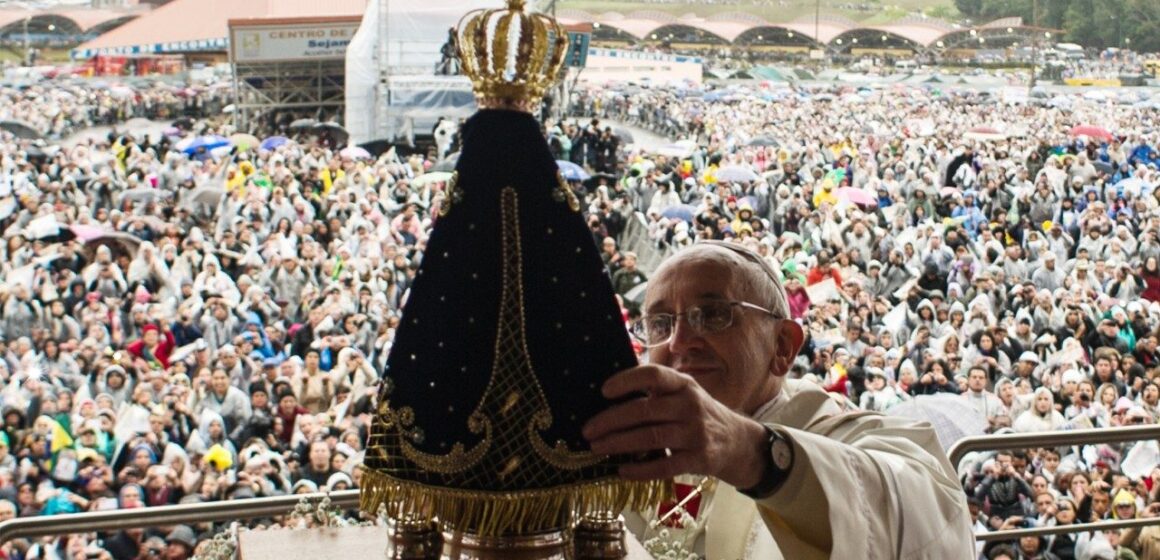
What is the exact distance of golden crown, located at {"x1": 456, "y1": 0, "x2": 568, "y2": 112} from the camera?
744mm

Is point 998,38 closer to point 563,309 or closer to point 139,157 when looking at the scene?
point 139,157

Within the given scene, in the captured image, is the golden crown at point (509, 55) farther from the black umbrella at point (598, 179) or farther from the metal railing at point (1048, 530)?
the black umbrella at point (598, 179)

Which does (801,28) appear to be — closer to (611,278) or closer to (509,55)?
(611,278)

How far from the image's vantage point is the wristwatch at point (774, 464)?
83 centimetres

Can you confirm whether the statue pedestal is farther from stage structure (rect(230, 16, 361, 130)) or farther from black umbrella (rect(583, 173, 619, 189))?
stage structure (rect(230, 16, 361, 130))

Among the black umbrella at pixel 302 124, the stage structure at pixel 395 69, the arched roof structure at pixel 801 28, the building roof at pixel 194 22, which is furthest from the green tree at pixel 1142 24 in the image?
the black umbrella at pixel 302 124

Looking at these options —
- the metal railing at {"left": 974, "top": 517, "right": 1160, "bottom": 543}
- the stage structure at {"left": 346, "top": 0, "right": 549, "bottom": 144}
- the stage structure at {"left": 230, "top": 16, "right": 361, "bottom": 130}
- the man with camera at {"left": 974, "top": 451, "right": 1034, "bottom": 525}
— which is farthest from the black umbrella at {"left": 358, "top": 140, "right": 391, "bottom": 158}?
the metal railing at {"left": 974, "top": 517, "right": 1160, "bottom": 543}

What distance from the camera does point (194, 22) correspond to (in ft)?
40.2

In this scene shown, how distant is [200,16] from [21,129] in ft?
5.39

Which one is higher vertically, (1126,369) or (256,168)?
(256,168)

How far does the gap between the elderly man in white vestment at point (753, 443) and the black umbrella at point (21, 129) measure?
36.3ft

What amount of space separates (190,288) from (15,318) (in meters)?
0.96

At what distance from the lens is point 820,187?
13.4 metres

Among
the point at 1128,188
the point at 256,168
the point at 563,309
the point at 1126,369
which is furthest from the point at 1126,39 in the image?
the point at 563,309
